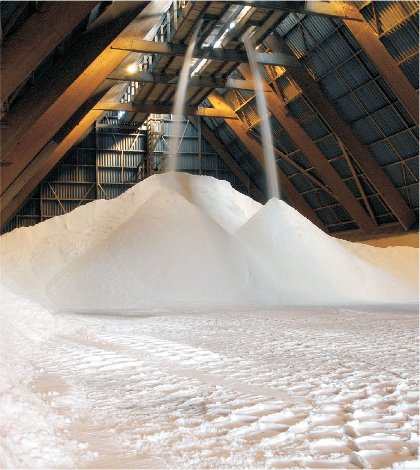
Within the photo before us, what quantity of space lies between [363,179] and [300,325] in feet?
48.3

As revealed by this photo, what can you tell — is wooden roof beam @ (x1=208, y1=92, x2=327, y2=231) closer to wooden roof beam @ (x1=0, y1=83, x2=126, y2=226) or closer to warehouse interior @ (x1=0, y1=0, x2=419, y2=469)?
warehouse interior @ (x1=0, y1=0, x2=419, y2=469)

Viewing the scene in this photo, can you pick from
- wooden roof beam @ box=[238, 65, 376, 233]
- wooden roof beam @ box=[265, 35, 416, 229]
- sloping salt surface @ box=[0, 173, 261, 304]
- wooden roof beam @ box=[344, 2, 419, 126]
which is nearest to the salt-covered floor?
sloping salt surface @ box=[0, 173, 261, 304]

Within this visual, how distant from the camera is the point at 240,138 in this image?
89.5 feet

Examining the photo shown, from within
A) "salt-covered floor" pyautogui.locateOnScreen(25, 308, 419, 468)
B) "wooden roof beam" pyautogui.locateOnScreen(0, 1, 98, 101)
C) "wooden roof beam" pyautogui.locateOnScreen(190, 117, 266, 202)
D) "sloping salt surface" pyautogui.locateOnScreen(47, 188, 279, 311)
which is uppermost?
"wooden roof beam" pyautogui.locateOnScreen(190, 117, 266, 202)

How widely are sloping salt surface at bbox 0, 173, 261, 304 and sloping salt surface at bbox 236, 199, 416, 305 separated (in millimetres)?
1379

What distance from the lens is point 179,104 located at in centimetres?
2333

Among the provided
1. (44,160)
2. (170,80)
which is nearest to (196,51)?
(170,80)

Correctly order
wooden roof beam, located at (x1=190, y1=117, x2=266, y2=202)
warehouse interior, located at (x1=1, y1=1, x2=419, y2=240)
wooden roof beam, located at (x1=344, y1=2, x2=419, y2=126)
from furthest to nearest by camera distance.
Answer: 1. wooden roof beam, located at (x1=190, y1=117, x2=266, y2=202)
2. wooden roof beam, located at (x1=344, y1=2, x2=419, y2=126)
3. warehouse interior, located at (x1=1, y1=1, x2=419, y2=240)

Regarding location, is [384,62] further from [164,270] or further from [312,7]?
[164,270]

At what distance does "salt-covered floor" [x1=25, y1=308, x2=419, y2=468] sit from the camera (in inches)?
124

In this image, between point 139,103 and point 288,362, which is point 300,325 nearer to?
point 288,362

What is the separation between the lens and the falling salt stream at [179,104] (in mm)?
18067

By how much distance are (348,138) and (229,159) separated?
10.5 m

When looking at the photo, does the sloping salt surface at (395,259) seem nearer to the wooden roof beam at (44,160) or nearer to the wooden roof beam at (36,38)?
the wooden roof beam at (44,160)
